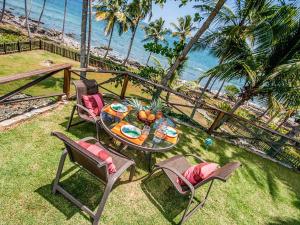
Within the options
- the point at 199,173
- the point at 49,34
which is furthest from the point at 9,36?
the point at 199,173

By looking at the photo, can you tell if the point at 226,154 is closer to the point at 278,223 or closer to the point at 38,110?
the point at 278,223

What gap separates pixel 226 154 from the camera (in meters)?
5.71

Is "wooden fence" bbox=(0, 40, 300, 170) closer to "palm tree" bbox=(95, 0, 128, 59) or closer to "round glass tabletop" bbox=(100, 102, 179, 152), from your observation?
"round glass tabletop" bbox=(100, 102, 179, 152)

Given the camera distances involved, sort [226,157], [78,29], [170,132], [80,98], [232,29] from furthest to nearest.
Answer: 1. [78,29]
2. [232,29]
3. [226,157]
4. [80,98]
5. [170,132]

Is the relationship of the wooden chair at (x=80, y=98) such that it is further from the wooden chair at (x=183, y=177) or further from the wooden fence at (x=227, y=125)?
the wooden chair at (x=183, y=177)

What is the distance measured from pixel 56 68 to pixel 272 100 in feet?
20.1

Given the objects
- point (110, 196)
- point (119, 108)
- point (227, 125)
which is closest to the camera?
point (110, 196)

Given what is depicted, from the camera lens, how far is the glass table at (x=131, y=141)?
329 cm

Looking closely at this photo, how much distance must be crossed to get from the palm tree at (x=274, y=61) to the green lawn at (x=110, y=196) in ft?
8.49

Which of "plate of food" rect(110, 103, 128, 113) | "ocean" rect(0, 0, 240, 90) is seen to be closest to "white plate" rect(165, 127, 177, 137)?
"plate of food" rect(110, 103, 128, 113)

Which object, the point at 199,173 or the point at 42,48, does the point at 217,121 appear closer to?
the point at 199,173

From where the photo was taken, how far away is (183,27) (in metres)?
28.1

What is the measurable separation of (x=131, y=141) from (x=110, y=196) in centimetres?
95

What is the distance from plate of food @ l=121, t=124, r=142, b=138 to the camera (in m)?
3.40
